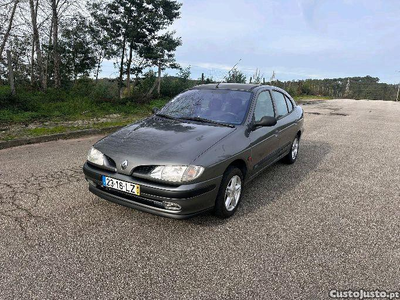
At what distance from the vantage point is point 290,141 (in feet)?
16.8

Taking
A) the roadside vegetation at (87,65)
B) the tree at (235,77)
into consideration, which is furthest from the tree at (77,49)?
the tree at (235,77)

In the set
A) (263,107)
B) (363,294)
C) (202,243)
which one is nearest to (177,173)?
(202,243)

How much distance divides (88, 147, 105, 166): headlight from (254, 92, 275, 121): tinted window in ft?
6.70

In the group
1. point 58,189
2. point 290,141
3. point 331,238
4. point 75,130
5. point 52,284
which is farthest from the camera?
point 75,130

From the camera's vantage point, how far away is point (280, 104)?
4.90m

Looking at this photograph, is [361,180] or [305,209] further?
[361,180]

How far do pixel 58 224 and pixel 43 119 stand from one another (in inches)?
257

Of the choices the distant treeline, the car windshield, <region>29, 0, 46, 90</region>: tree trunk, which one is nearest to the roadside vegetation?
<region>29, 0, 46, 90</region>: tree trunk

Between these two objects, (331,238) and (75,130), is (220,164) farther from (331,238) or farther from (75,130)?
(75,130)

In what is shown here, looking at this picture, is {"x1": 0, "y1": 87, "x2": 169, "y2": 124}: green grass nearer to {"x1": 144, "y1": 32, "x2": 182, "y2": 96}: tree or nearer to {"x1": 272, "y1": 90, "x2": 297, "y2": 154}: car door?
{"x1": 144, "y1": 32, "x2": 182, "y2": 96}: tree

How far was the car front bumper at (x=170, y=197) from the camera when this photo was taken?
2701 mm

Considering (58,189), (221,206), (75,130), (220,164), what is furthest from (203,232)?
(75,130)

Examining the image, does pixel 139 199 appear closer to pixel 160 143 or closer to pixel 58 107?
pixel 160 143

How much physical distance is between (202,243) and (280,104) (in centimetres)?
304
